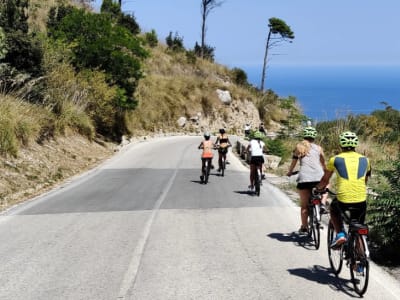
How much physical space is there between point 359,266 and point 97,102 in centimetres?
2311

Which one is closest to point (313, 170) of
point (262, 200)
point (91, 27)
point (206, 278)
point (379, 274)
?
point (379, 274)

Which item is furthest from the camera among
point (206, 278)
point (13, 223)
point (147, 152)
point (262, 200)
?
point (147, 152)

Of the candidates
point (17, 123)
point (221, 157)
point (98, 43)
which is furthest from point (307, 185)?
point (98, 43)

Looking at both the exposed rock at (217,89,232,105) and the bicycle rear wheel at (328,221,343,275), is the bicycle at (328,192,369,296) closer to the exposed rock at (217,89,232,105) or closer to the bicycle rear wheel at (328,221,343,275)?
the bicycle rear wheel at (328,221,343,275)

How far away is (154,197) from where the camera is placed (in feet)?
43.8

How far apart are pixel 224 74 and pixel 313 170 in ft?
195

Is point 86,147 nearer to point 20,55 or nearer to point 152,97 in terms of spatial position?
point 20,55

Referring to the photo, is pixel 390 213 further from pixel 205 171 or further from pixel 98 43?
pixel 98 43

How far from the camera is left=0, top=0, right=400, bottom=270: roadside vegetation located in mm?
13461

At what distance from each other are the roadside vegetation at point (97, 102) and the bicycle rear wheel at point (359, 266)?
5.24 feet

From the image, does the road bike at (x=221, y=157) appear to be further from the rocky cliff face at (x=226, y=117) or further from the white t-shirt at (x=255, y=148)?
the rocky cliff face at (x=226, y=117)

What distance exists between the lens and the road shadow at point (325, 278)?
20.9 ft

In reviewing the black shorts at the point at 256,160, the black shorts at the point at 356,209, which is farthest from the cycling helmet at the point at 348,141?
the black shorts at the point at 256,160

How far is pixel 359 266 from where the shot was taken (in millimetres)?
6137
